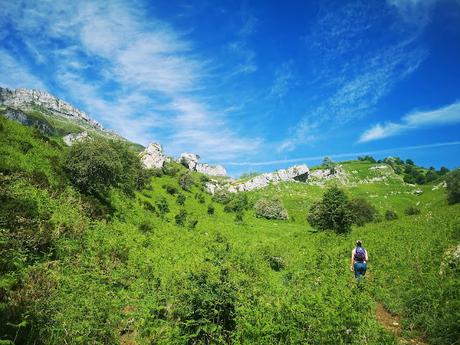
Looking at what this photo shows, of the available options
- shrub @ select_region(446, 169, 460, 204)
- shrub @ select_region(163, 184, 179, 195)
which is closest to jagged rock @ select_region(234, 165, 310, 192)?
shrub @ select_region(163, 184, 179, 195)

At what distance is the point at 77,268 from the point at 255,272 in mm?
10639

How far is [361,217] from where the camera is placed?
232ft

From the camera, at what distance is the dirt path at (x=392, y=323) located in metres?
10.9

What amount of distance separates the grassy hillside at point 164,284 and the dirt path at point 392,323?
0.30 metres

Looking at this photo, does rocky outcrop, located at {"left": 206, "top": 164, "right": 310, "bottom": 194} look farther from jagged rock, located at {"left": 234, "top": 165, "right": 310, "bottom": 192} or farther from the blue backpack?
the blue backpack

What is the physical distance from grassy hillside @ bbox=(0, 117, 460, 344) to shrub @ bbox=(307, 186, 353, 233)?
68.4ft

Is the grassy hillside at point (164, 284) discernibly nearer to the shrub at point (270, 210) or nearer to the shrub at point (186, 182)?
the shrub at point (270, 210)

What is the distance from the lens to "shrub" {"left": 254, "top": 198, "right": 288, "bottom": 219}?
8275cm

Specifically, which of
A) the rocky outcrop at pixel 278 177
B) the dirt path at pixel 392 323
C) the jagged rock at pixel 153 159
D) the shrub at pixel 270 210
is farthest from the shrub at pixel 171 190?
the rocky outcrop at pixel 278 177

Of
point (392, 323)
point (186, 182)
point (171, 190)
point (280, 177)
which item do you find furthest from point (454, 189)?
point (280, 177)

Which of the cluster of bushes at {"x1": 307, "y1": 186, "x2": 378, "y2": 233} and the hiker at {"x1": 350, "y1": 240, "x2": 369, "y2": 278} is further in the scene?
the cluster of bushes at {"x1": 307, "y1": 186, "x2": 378, "y2": 233}

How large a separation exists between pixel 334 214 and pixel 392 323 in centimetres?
3902

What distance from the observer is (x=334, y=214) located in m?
50.7

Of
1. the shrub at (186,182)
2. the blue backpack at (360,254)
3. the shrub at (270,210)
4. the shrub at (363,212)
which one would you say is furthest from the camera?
the shrub at (186,182)
